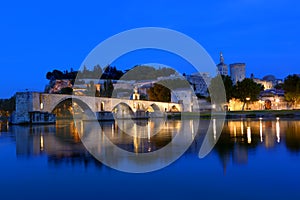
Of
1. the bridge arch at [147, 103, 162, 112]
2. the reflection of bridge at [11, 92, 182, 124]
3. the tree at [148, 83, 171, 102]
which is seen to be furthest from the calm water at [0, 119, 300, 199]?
the tree at [148, 83, 171, 102]

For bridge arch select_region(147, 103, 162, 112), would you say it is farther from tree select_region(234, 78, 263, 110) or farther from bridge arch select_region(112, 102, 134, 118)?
tree select_region(234, 78, 263, 110)

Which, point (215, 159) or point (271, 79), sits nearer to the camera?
point (215, 159)

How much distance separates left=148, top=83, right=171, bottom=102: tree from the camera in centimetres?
7488

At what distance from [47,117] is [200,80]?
73.9 m

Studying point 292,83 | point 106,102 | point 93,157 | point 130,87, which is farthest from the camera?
point 130,87

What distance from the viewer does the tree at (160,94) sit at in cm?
7488

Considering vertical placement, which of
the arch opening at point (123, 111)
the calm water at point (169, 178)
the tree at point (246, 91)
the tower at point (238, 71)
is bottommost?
the calm water at point (169, 178)

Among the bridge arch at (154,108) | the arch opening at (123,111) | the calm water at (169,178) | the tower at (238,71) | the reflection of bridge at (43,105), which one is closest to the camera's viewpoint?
the calm water at (169,178)

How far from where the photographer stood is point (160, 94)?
75312mm

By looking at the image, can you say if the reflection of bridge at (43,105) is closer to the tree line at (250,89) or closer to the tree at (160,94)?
the tree line at (250,89)

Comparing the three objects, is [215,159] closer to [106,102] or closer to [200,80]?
[106,102]

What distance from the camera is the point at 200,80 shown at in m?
103

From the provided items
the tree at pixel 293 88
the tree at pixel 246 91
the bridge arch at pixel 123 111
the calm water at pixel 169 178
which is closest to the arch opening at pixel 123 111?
the bridge arch at pixel 123 111

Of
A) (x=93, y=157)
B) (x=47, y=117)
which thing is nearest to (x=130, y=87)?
(x=47, y=117)
